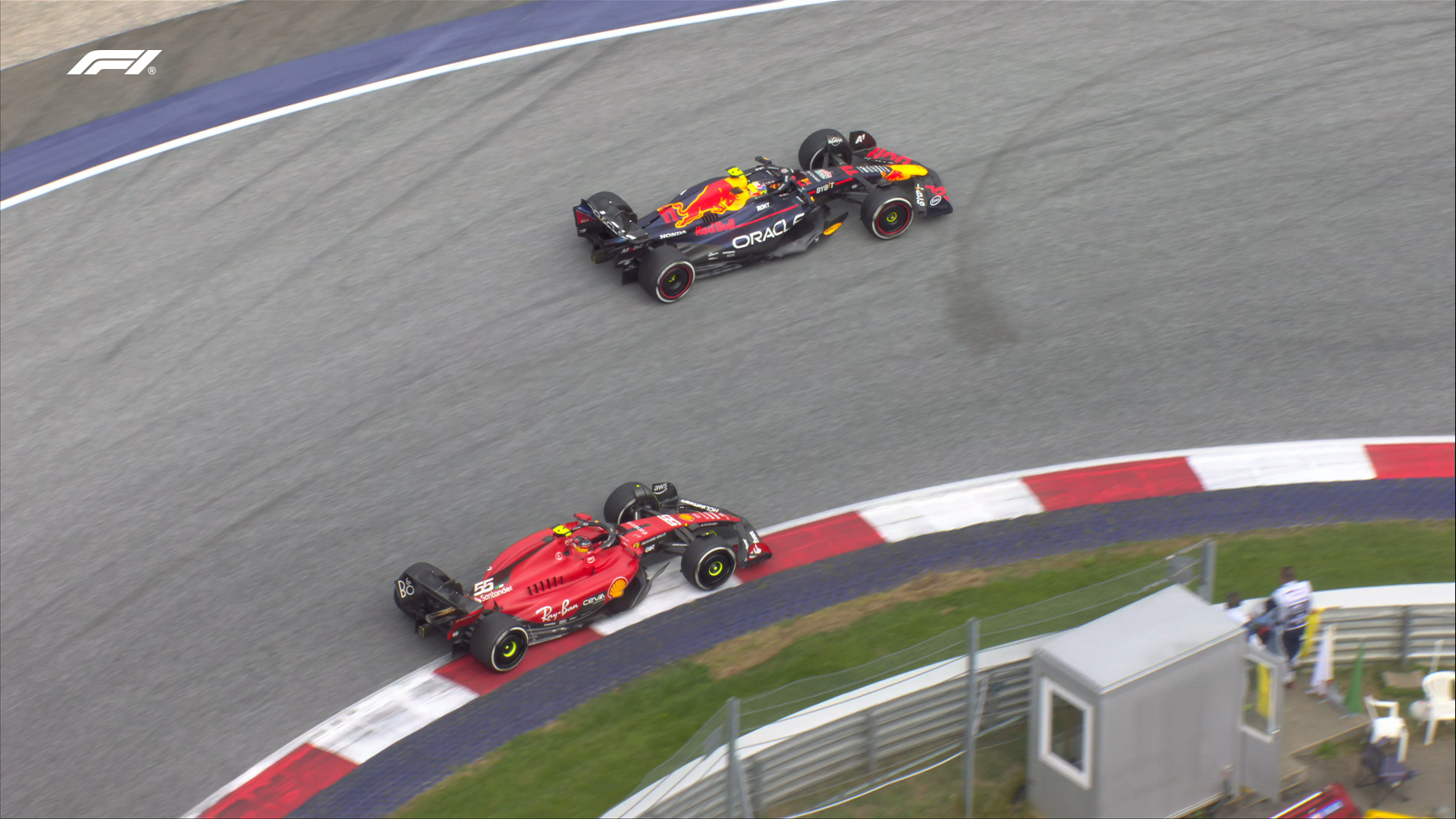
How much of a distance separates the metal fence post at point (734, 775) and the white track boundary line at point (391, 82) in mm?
14204

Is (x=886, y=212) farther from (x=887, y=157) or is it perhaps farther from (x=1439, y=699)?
(x=1439, y=699)

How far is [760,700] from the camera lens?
9.42 meters

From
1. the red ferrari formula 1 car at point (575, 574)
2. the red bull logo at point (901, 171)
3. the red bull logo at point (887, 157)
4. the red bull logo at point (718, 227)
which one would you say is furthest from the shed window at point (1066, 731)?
the red bull logo at point (887, 157)

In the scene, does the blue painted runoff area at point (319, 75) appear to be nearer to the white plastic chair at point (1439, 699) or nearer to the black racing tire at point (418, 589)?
the black racing tire at point (418, 589)

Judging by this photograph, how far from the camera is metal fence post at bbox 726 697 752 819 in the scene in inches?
356

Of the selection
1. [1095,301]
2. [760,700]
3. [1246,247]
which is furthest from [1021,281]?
[760,700]

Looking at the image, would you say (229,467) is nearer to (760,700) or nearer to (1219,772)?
(760,700)

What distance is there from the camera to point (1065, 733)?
388 inches

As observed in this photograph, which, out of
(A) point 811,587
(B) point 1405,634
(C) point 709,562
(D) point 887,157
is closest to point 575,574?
(C) point 709,562

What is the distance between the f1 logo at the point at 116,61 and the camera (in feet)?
70.4

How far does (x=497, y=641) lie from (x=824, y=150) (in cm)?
874

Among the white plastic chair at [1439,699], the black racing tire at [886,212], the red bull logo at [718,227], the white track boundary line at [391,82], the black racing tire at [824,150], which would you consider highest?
the white track boundary line at [391,82]

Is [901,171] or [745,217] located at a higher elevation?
[745,217]

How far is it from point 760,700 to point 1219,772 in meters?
3.61
